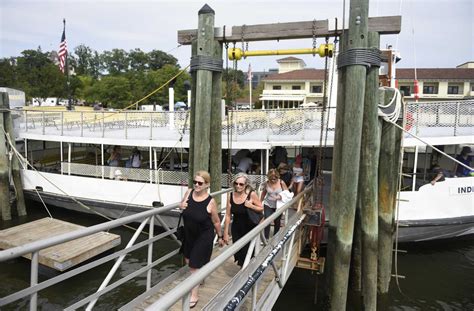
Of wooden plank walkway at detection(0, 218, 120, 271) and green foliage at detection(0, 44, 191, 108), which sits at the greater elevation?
green foliage at detection(0, 44, 191, 108)

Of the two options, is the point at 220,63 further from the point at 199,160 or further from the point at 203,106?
the point at 199,160

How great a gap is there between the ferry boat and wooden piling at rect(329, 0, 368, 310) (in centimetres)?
170

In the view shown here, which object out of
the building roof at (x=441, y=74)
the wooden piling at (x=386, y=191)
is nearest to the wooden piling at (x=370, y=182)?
the wooden piling at (x=386, y=191)

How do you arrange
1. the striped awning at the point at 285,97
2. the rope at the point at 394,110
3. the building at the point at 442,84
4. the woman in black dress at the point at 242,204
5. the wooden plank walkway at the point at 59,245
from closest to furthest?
the woman in black dress at the point at 242,204 → the rope at the point at 394,110 → the wooden plank walkway at the point at 59,245 → the striped awning at the point at 285,97 → the building at the point at 442,84

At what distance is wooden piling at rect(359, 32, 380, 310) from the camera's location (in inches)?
223

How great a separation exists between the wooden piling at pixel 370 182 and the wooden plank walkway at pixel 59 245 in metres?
6.40

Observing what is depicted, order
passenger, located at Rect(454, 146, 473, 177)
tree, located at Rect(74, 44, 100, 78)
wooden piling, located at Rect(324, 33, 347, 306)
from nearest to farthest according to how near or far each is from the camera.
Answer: wooden piling, located at Rect(324, 33, 347, 306), passenger, located at Rect(454, 146, 473, 177), tree, located at Rect(74, 44, 100, 78)

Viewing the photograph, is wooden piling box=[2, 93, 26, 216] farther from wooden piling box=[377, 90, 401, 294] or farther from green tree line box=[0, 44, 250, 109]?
green tree line box=[0, 44, 250, 109]

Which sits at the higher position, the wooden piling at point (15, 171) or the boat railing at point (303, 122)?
the boat railing at point (303, 122)

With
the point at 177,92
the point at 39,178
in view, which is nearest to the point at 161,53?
the point at 177,92

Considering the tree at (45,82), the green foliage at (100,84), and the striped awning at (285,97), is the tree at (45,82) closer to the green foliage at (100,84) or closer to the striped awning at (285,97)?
the green foliage at (100,84)

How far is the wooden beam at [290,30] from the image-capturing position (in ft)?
18.1

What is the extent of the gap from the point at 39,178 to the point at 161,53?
59.7 m

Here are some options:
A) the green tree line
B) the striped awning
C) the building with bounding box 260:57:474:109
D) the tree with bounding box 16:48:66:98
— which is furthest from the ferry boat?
the tree with bounding box 16:48:66:98
